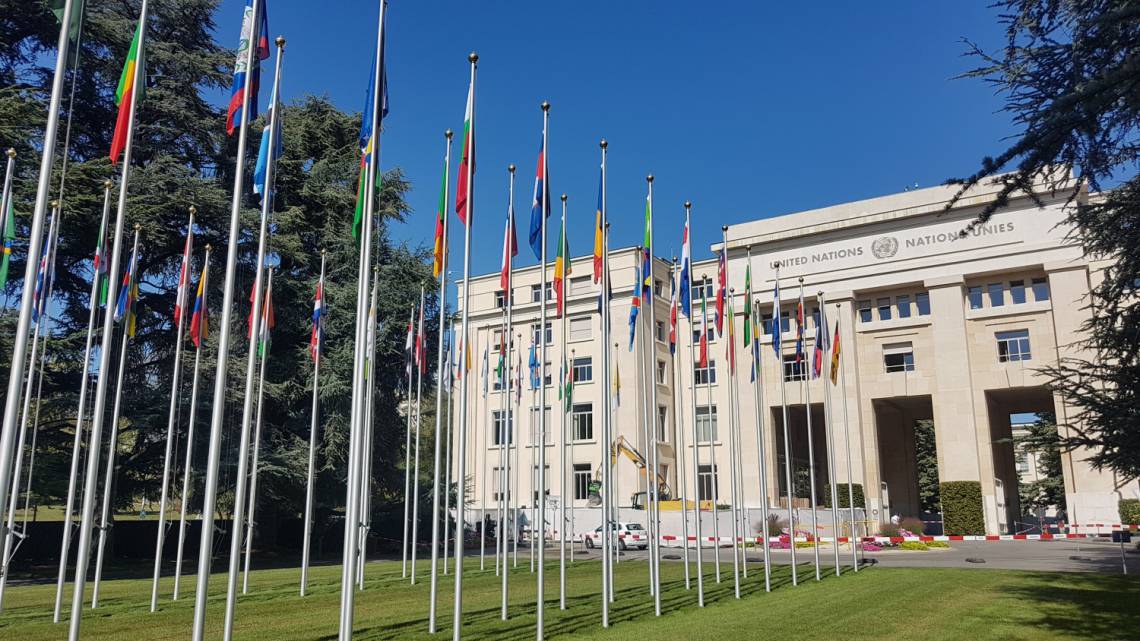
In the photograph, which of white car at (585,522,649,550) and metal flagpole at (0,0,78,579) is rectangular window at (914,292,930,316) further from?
metal flagpole at (0,0,78,579)

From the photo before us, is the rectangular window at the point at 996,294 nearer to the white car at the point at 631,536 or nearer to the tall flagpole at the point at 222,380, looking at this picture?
the white car at the point at 631,536

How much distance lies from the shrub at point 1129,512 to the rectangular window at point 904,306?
15481 millimetres

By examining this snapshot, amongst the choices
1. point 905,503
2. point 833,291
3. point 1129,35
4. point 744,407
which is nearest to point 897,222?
point 833,291

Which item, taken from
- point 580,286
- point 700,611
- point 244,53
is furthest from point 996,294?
point 244,53

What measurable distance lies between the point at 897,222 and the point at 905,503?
2040 centimetres

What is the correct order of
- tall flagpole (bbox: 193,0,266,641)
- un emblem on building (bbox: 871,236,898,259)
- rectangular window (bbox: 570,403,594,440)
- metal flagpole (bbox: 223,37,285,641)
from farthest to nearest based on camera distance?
1. rectangular window (bbox: 570,403,594,440)
2. un emblem on building (bbox: 871,236,898,259)
3. metal flagpole (bbox: 223,37,285,641)
4. tall flagpole (bbox: 193,0,266,641)

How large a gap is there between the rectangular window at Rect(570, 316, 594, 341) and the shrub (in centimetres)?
3376

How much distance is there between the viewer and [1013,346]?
49750 mm

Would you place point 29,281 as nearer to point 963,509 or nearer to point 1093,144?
point 1093,144

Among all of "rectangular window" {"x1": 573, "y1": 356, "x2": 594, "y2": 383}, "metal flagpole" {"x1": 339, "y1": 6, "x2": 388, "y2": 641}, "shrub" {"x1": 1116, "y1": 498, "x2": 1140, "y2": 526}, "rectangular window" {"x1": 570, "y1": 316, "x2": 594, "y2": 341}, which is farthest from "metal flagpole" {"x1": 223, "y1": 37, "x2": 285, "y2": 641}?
"rectangular window" {"x1": 570, "y1": 316, "x2": 594, "y2": 341}

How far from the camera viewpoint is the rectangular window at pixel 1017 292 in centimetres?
5003

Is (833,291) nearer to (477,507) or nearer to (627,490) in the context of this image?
(627,490)

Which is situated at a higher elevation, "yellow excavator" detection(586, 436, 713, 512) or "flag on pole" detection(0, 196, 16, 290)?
"flag on pole" detection(0, 196, 16, 290)

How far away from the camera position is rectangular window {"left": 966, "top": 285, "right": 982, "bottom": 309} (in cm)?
5119
